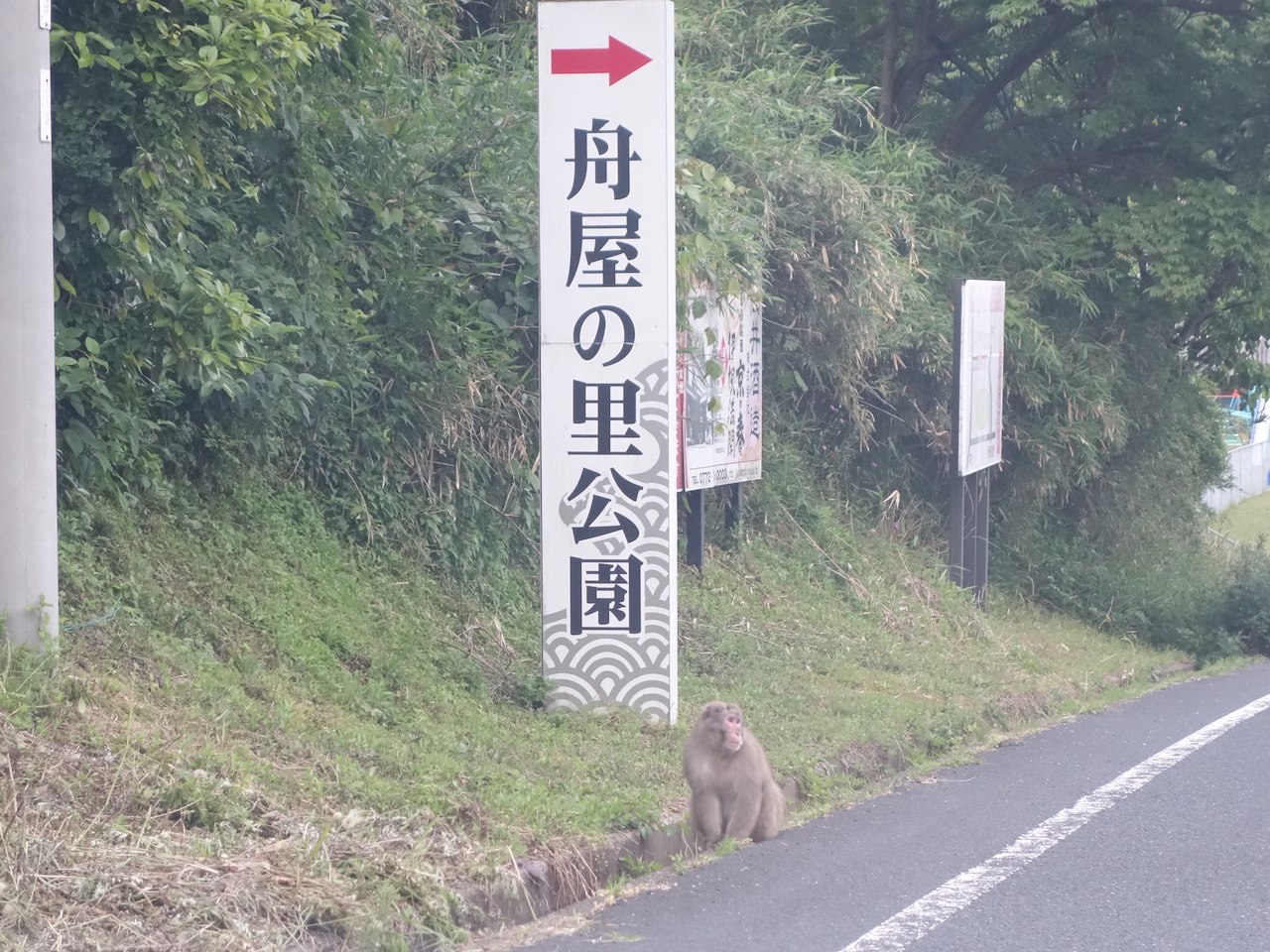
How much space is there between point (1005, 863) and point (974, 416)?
7057 mm

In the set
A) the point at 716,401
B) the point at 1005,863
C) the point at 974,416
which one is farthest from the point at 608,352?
the point at 974,416

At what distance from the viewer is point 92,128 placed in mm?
5898

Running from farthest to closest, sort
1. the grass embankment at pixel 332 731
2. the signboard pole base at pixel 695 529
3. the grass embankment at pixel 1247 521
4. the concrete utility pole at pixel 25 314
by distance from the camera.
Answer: the grass embankment at pixel 1247 521 → the signboard pole base at pixel 695 529 → the concrete utility pole at pixel 25 314 → the grass embankment at pixel 332 731

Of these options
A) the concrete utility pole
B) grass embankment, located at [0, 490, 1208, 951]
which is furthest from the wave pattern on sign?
the concrete utility pole

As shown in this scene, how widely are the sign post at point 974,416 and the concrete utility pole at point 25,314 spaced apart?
8184mm

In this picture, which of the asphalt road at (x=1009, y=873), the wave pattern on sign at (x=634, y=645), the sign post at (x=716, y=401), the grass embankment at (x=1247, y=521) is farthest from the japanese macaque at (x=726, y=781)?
the grass embankment at (x=1247, y=521)

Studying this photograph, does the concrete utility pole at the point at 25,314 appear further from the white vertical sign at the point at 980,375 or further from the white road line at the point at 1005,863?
the white vertical sign at the point at 980,375

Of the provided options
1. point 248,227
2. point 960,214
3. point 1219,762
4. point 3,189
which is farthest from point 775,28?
point 3,189

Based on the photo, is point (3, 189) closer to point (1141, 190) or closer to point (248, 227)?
point (248, 227)

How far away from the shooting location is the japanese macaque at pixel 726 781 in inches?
242

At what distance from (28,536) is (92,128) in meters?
1.77

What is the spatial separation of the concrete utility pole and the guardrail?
2028cm

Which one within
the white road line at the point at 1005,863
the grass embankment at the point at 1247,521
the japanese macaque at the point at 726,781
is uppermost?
the japanese macaque at the point at 726,781

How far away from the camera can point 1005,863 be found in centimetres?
588
